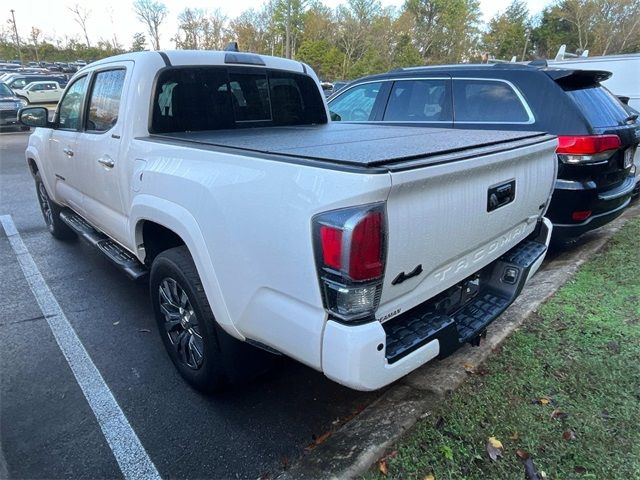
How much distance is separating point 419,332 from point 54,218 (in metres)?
5.07

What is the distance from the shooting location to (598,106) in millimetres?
4156

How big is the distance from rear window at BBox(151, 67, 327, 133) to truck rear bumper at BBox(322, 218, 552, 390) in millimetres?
2150

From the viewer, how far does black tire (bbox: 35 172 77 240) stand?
5246mm

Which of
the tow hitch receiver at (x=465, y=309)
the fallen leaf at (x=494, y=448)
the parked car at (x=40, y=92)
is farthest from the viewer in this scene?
the parked car at (x=40, y=92)

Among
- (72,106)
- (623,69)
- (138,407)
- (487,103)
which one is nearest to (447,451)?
(138,407)

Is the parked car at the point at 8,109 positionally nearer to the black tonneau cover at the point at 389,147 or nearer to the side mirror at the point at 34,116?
the side mirror at the point at 34,116

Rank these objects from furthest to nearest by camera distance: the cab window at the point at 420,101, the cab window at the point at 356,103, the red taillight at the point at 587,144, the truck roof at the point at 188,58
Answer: the cab window at the point at 356,103 → the cab window at the point at 420,101 → the red taillight at the point at 587,144 → the truck roof at the point at 188,58

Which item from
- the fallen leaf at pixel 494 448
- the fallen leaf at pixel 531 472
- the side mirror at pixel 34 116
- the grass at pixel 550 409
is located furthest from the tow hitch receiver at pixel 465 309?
the side mirror at pixel 34 116

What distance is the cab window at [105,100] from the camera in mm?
3211

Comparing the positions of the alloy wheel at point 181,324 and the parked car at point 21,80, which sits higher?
the parked car at point 21,80

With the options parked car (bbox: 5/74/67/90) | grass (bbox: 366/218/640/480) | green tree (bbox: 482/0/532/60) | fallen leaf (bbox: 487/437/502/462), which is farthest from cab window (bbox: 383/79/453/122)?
green tree (bbox: 482/0/532/60)

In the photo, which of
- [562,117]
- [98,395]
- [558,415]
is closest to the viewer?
[558,415]

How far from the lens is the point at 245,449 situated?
2.25 m

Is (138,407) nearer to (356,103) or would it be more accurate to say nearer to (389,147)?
(389,147)
